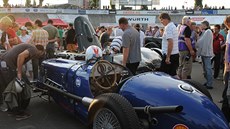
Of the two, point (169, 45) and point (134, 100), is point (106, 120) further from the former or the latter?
point (169, 45)

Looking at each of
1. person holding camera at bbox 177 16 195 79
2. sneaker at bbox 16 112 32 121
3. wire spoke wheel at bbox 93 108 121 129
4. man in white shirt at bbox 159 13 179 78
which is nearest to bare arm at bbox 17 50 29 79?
sneaker at bbox 16 112 32 121

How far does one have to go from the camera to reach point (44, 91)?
5707 mm

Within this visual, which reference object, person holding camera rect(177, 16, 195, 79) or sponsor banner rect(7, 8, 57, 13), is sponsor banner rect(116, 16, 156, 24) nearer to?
sponsor banner rect(7, 8, 57, 13)

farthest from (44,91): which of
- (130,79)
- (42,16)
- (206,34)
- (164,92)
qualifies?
(42,16)

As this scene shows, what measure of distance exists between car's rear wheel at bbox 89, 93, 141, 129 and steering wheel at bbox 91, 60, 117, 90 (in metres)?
0.79

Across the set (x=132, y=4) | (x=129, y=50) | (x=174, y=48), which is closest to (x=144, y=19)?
(x=132, y=4)

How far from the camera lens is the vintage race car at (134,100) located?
10.8ft

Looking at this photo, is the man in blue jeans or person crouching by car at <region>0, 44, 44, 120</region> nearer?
person crouching by car at <region>0, 44, 44, 120</region>

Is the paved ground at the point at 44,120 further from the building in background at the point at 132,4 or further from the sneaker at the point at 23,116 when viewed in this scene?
the building in background at the point at 132,4

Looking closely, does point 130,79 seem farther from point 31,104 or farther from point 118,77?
point 31,104

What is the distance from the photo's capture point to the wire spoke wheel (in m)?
3.43

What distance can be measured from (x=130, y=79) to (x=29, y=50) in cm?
226

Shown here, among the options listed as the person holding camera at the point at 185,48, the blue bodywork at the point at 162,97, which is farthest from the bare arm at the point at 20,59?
the person holding camera at the point at 185,48

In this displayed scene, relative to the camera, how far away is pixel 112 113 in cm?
345
